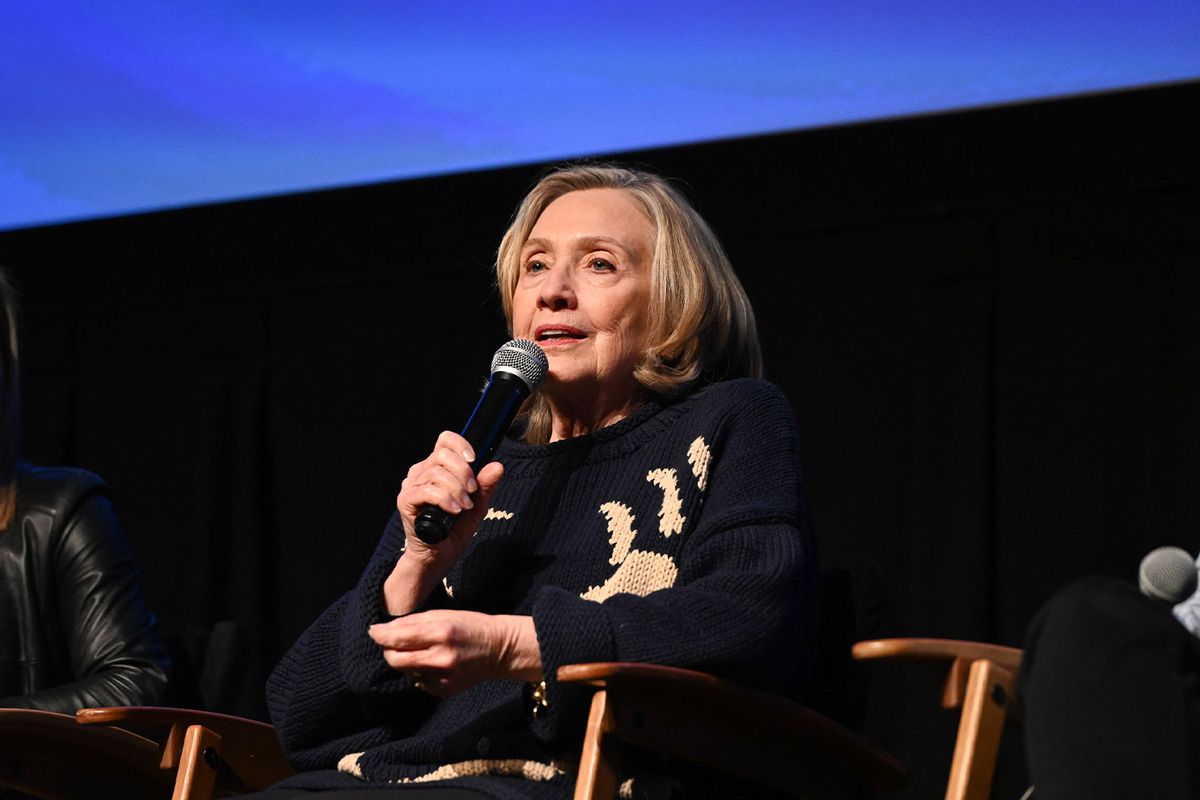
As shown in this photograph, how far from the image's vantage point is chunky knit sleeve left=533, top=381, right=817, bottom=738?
1640 mm

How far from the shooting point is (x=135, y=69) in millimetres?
3719

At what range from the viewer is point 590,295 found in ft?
6.90

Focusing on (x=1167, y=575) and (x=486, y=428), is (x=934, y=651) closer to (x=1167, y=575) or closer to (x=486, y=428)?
(x=1167, y=575)

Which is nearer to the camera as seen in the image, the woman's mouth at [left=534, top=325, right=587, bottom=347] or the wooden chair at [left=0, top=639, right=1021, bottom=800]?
the wooden chair at [left=0, top=639, right=1021, bottom=800]

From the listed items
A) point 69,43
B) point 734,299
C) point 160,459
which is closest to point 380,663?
point 734,299

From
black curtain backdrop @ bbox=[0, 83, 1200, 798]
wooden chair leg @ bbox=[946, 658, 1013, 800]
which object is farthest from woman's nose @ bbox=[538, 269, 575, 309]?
wooden chair leg @ bbox=[946, 658, 1013, 800]

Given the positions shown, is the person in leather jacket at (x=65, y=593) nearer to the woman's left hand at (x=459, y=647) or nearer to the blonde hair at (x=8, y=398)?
the blonde hair at (x=8, y=398)

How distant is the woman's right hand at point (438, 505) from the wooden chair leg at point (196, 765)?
374mm

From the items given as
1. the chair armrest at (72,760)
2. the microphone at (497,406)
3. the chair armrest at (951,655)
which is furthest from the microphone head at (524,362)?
the chair armrest at (72,760)

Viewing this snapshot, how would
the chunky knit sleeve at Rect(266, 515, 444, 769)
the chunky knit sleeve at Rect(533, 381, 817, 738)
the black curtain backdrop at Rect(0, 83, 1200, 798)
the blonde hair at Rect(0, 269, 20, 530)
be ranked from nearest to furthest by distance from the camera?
1. the chunky knit sleeve at Rect(533, 381, 817, 738)
2. the chunky knit sleeve at Rect(266, 515, 444, 769)
3. the blonde hair at Rect(0, 269, 20, 530)
4. the black curtain backdrop at Rect(0, 83, 1200, 798)

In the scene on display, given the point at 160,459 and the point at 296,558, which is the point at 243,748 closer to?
the point at 296,558

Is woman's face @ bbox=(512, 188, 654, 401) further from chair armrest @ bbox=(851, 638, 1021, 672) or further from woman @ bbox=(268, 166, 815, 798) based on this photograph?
chair armrest @ bbox=(851, 638, 1021, 672)

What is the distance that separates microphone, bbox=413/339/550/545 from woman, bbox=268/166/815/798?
30 mm

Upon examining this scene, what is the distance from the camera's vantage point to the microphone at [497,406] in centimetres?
167
